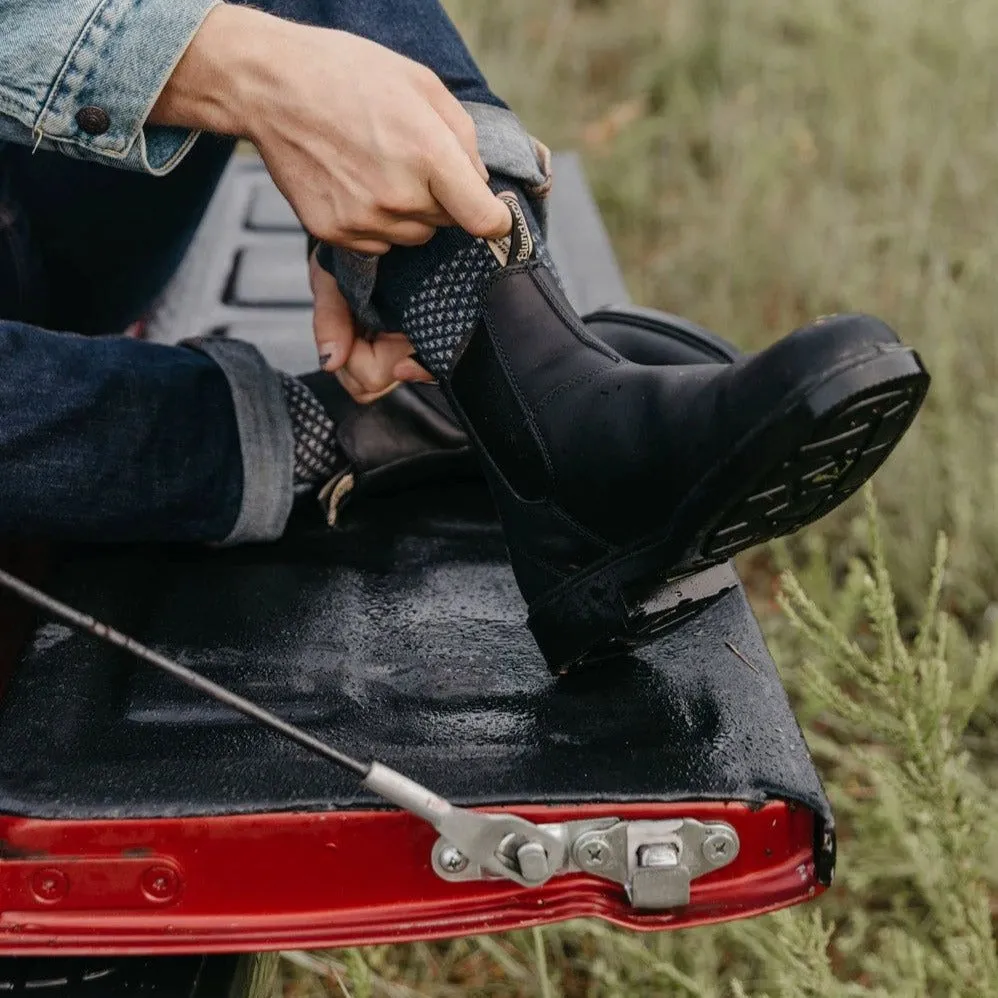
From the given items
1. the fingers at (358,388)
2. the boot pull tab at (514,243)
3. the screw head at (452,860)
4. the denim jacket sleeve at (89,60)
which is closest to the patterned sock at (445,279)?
the boot pull tab at (514,243)

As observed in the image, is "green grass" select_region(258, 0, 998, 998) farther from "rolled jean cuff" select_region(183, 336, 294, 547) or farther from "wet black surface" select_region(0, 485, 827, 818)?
"rolled jean cuff" select_region(183, 336, 294, 547)

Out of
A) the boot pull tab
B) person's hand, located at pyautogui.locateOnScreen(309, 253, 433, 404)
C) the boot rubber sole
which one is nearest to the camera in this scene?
the boot rubber sole

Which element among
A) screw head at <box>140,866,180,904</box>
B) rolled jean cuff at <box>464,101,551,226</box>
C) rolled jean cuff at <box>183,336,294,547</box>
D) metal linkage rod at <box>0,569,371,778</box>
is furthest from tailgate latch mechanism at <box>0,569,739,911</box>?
rolled jean cuff at <box>464,101,551,226</box>

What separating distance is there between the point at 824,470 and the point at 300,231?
1.20 metres

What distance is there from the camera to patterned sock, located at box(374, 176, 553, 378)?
0.89 meters

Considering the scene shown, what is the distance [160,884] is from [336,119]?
0.48 m

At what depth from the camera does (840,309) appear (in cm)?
195

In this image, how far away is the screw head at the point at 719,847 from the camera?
80 cm

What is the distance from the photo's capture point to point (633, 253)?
2.29m

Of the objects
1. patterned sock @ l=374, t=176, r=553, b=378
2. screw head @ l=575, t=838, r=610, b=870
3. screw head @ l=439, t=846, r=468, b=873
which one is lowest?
screw head @ l=439, t=846, r=468, b=873

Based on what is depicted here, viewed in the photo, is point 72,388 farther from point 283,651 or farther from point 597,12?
point 597,12

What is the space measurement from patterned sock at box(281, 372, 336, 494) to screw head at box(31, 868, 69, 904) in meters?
0.39

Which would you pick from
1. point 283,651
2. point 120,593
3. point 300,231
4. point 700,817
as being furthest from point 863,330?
point 300,231

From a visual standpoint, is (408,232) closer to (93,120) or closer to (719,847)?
(93,120)
